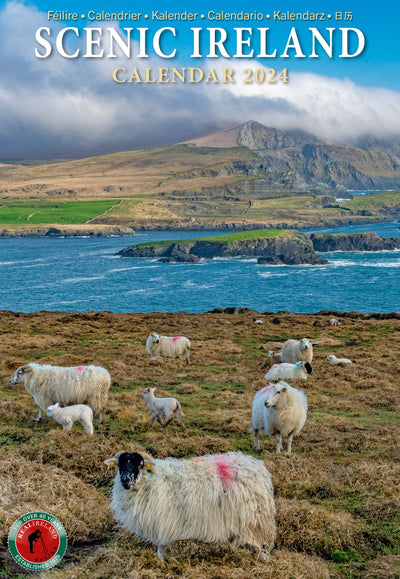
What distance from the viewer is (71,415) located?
11.8 metres

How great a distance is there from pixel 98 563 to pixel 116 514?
2.81 ft

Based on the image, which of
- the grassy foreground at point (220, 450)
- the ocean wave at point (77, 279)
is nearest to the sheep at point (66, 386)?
the grassy foreground at point (220, 450)

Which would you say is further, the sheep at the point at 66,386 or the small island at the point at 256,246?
the small island at the point at 256,246

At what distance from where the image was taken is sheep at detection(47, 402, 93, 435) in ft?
38.3

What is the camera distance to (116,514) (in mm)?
7238

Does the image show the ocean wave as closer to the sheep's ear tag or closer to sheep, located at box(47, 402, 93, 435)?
sheep, located at box(47, 402, 93, 435)

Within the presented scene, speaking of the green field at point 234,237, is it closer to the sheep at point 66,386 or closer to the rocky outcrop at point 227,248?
the rocky outcrop at point 227,248

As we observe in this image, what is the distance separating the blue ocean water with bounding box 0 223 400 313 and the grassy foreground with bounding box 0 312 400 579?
5192 cm

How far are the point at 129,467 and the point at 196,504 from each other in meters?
1.18

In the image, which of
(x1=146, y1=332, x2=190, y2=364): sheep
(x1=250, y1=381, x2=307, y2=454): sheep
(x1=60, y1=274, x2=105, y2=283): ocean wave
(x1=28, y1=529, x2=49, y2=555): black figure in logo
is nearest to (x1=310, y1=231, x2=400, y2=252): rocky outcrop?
(x1=60, y1=274, x2=105, y2=283): ocean wave

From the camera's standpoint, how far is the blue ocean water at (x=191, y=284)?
76938 mm

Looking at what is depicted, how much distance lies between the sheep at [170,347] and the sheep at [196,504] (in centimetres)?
1478

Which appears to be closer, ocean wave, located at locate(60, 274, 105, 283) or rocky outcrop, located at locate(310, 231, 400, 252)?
ocean wave, located at locate(60, 274, 105, 283)

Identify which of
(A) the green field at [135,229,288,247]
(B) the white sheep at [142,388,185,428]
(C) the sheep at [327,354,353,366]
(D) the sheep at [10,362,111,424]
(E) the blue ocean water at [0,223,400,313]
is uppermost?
(A) the green field at [135,229,288,247]
